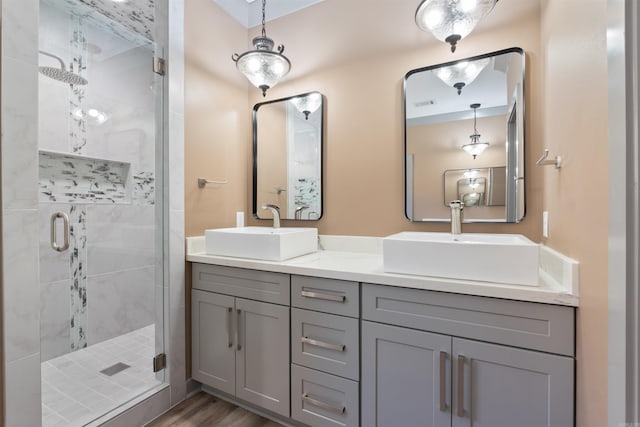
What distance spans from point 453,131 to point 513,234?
0.65 metres

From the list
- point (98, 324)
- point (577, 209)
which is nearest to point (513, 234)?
point (577, 209)

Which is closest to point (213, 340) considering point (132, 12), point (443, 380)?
point (443, 380)

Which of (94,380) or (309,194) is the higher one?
(309,194)

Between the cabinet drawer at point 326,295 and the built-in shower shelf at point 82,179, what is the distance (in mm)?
1514

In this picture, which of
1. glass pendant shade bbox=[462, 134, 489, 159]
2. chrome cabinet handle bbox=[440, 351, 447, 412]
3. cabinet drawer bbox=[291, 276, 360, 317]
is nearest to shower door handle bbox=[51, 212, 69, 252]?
cabinet drawer bbox=[291, 276, 360, 317]

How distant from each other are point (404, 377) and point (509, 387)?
38 cm

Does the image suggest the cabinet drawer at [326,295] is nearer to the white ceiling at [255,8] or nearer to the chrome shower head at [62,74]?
the chrome shower head at [62,74]

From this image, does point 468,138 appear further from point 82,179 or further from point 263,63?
point 82,179

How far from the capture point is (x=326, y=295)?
1384mm

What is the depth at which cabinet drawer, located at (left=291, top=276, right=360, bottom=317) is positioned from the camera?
4.37 feet

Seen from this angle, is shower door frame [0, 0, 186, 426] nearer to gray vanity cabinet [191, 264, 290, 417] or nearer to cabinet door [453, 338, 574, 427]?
gray vanity cabinet [191, 264, 290, 417]

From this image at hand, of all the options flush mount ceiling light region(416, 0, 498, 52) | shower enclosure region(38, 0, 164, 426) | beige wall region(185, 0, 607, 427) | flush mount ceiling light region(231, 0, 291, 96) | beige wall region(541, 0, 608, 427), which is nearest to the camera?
beige wall region(541, 0, 608, 427)

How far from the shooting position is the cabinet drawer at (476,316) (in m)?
A: 0.98

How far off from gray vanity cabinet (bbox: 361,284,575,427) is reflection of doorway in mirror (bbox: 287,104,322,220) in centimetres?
93
